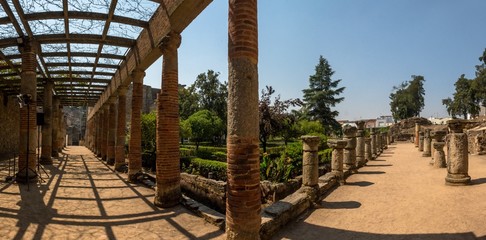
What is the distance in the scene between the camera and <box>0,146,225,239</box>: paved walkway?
4.65 metres

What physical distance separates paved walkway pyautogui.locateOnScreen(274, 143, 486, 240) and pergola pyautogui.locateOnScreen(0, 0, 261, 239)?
194cm

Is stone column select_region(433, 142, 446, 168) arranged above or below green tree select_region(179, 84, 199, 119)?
below

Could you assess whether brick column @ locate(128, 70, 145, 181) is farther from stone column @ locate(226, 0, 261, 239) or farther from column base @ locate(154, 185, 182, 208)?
stone column @ locate(226, 0, 261, 239)

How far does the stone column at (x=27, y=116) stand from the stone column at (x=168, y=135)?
5.08 m

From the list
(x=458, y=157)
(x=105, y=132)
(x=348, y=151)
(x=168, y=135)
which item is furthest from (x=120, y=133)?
(x=458, y=157)

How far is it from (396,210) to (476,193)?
8.15ft

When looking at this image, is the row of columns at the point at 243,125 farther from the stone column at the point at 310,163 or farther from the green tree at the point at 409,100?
the green tree at the point at 409,100

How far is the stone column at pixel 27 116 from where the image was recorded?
335 inches

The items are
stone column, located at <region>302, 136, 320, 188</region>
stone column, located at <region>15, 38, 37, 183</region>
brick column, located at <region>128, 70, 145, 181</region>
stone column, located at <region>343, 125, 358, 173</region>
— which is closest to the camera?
stone column, located at <region>302, 136, 320, 188</region>

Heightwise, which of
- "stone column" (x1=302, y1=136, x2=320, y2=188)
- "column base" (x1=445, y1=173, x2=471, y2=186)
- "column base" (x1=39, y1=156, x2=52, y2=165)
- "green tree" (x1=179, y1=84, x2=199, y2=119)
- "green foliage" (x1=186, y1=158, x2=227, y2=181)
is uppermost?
"green tree" (x1=179, y1=84, x2=199, y2=119)

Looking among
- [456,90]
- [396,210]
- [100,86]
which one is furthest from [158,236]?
[456,90]

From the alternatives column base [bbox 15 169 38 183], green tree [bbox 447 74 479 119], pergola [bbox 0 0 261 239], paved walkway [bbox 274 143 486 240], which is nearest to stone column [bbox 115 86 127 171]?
pergola [bbox 0 0 261 239]

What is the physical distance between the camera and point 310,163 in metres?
7.02

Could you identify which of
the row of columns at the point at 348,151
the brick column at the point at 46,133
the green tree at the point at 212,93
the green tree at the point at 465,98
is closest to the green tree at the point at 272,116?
the row of columns at the point at 348,151
